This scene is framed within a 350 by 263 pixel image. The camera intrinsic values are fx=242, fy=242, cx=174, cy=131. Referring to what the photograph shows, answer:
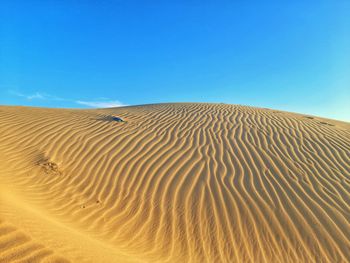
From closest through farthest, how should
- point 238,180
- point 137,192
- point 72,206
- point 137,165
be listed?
1. point 72,206
2. point 137,192
3. point 238,180
4. point 137,165

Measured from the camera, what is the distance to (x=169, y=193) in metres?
4.54

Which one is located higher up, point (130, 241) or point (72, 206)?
point (72, 206)

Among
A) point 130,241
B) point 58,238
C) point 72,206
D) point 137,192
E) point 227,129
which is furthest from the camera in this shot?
point 227,129

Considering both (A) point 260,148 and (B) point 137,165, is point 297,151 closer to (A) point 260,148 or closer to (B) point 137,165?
(A) point 260,148

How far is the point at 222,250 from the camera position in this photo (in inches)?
137

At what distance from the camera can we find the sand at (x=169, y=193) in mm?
3000

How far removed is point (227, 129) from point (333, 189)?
348 cm

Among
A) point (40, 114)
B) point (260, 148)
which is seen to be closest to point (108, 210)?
point (260, 148)

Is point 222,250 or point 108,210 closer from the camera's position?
point 222,250

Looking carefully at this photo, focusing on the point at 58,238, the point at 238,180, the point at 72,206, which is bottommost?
the point at 58,238

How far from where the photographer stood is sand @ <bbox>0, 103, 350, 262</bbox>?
9.84 ft

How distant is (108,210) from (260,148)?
163 inches

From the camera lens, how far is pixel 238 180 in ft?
16.2

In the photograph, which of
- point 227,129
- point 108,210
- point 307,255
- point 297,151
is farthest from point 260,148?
point 108,210
